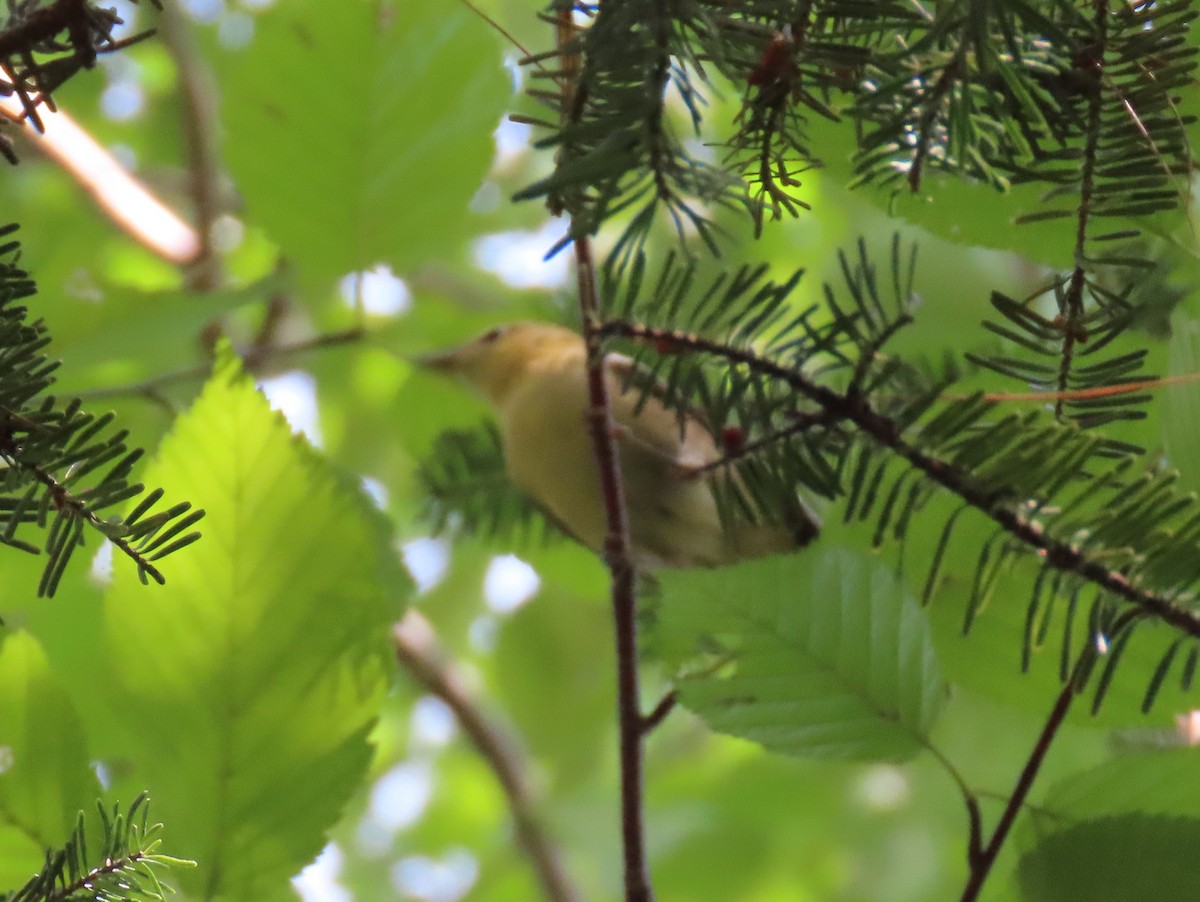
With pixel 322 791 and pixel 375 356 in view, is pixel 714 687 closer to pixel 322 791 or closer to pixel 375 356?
pixel 322 791

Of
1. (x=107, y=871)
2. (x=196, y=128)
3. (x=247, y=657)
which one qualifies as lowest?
(x=107, y=871)

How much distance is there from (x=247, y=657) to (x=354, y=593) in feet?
0.15

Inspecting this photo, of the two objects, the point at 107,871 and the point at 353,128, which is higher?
the point at 353,128

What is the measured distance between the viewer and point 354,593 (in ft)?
1.48

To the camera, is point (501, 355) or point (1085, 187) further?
point (501, 355)

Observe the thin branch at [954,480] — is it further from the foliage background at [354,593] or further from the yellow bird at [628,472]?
the yellow bird at [628,472]

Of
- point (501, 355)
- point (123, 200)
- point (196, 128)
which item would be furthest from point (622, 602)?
point (196, 128)

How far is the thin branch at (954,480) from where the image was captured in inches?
13.2

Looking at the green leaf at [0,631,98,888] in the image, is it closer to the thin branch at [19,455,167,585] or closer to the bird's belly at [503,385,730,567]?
the thin branch at [19,455,167,585]

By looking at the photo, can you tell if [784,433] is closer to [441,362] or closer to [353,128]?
[353,128]

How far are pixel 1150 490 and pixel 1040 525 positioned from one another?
0.03 metres

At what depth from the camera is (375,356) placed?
1683mm

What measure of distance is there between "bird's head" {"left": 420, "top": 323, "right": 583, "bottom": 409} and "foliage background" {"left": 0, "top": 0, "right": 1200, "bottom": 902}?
0.02 metres

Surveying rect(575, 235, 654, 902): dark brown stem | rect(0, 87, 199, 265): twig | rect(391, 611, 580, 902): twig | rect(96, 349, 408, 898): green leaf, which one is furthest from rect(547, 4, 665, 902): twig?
rect(0, 87, 199, 265): twig
